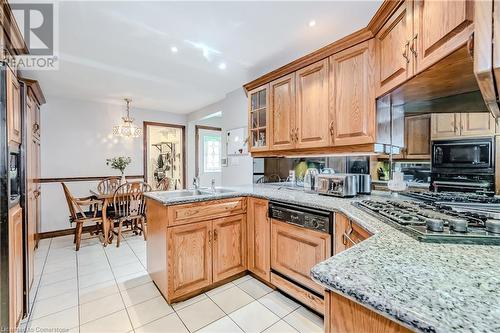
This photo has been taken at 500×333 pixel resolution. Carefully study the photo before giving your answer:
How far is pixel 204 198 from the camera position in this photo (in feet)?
6.67

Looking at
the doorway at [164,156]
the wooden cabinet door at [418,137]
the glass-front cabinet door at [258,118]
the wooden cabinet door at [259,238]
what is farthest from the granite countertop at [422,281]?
the doorway at [164,156]

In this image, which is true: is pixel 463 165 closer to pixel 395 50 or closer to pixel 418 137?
pixel 418 137

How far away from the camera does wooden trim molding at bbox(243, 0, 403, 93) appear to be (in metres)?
1.49

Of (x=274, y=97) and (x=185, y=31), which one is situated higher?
(x=185, y=31)

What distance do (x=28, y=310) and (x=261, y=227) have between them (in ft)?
6.32

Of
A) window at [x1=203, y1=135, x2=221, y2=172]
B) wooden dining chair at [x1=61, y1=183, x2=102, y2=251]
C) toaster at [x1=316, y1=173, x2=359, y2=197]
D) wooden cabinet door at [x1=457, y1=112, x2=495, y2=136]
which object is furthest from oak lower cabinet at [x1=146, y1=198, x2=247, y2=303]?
window at [x1=203, y1=135, x2=221, y2=172]

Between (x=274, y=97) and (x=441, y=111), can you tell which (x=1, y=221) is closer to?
(x=274, y=97)

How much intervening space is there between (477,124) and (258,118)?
6.37ft

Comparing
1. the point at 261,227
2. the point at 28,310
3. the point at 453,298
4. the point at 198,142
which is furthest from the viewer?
the point at 198,142

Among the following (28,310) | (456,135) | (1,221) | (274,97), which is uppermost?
(274,97)

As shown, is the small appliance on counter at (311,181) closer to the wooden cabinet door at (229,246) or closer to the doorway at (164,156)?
the wooden cabinet door at (229,246)

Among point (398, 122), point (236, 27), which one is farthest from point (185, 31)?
point (398, 122)

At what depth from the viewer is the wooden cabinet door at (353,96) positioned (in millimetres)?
1790

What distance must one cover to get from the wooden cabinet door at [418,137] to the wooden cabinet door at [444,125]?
0.05m
